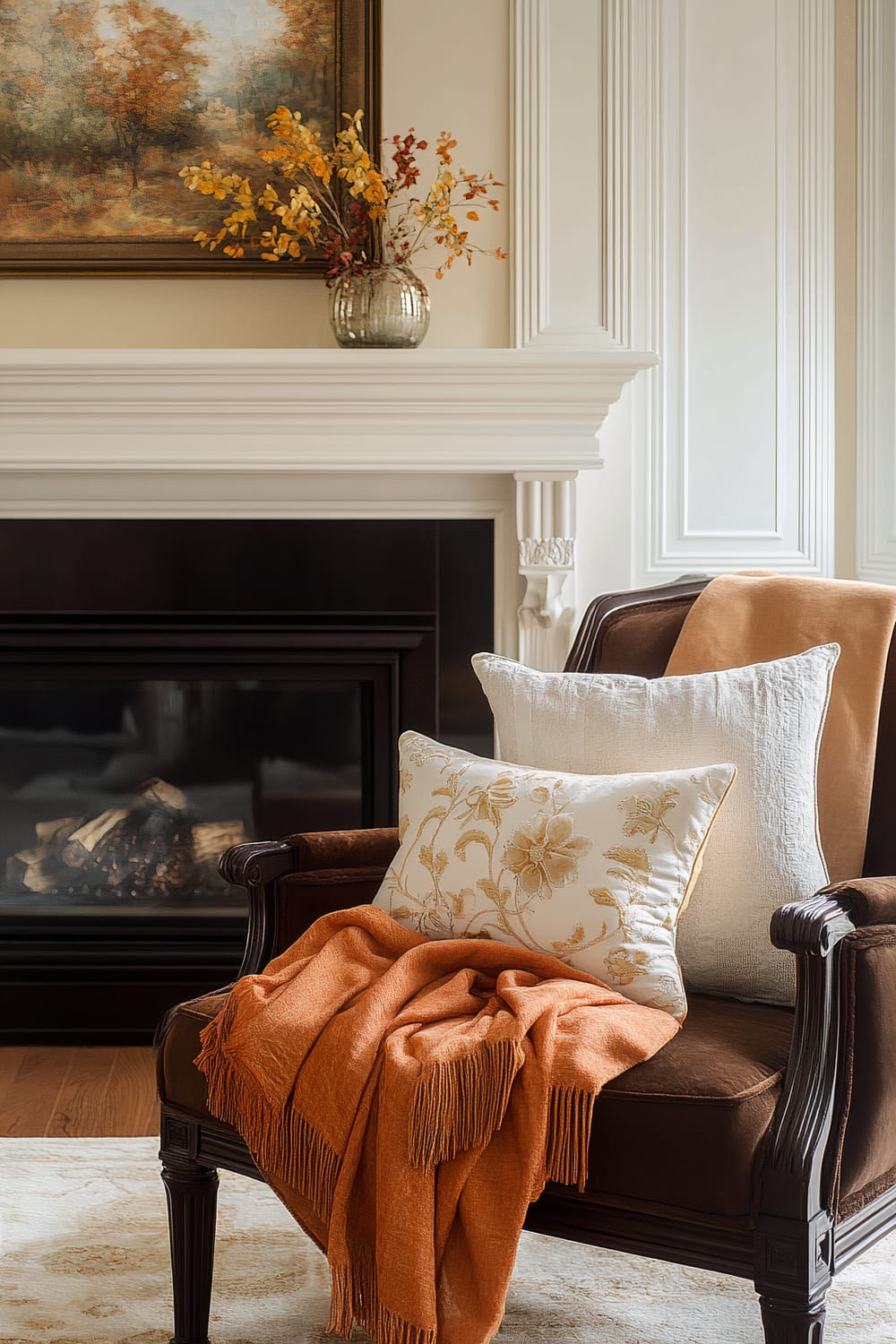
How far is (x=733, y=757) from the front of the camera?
156 centimetres

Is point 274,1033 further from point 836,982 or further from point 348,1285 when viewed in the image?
point 836,982

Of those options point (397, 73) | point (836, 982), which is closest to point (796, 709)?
point (836, 982)

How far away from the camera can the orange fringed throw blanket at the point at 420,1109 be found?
1250 mm

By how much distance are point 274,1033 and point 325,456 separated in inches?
59.2

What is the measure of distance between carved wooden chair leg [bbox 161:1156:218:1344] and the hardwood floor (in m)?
0.78

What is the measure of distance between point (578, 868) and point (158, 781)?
1723mm

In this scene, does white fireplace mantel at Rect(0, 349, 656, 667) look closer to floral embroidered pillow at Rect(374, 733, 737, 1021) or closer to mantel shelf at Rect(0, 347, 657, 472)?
mantel shelf at Rect(0, 347, 657, 472)

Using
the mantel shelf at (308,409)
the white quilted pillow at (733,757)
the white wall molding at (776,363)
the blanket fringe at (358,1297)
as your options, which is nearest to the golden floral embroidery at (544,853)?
the white quilted pillow at (733,757)

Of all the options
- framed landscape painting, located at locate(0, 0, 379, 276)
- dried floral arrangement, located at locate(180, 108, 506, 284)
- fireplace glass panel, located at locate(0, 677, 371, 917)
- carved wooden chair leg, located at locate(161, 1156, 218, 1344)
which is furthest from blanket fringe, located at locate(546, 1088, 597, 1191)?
framed landscape painting, located at locate(0, 0, 379, 276)

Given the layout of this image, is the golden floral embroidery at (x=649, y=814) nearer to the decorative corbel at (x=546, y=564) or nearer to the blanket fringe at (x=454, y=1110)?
the blanket fringe at (x=454, y=1110)

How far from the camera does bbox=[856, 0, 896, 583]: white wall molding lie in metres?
2.77

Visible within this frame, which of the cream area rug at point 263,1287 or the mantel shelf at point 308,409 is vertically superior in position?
the mantel shelf at point 308,409

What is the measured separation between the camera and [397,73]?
2.73 meters

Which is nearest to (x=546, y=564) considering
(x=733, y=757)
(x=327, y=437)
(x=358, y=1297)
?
(x=327, y=437)
